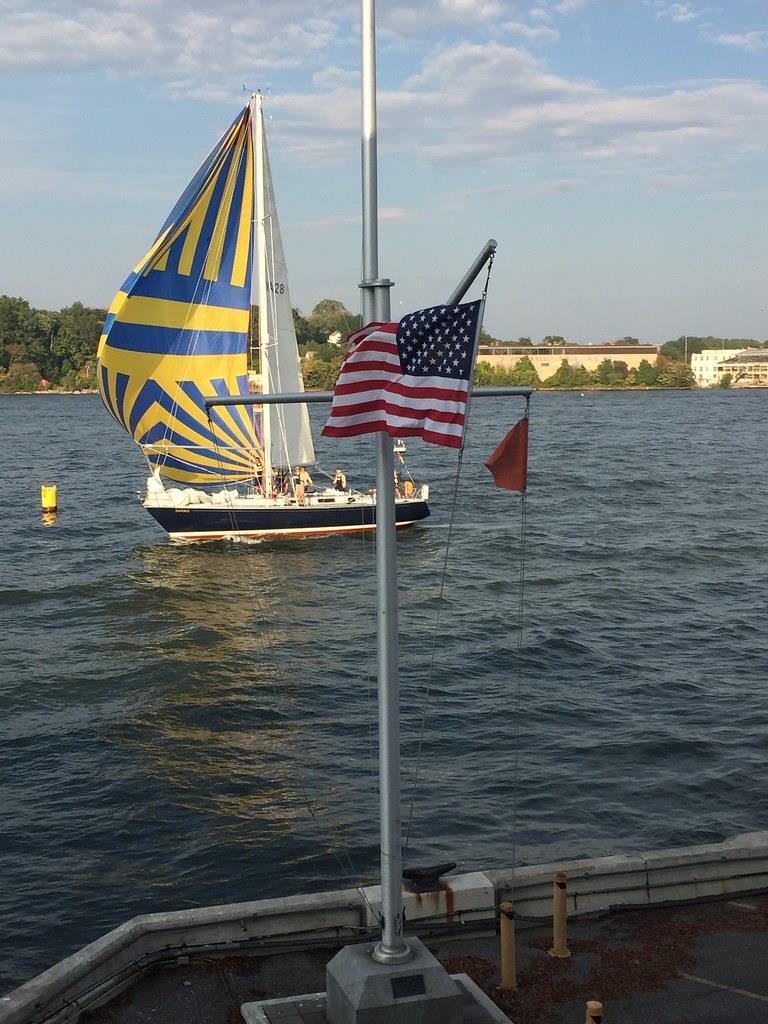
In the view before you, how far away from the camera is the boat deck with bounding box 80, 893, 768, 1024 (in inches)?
370

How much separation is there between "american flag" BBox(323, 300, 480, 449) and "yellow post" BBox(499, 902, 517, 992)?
152 inches

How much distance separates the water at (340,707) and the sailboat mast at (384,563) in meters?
7.33

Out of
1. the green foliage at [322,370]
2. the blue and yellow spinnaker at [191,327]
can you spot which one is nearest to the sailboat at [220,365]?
the blue and yellow spinnaker at [191,327]

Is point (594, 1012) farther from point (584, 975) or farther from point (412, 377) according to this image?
point (412, 377)

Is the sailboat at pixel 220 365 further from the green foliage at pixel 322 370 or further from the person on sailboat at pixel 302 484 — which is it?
the green foliage at pixel 322 370

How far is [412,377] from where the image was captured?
8812 millimetres

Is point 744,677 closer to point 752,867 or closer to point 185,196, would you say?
point 752,867

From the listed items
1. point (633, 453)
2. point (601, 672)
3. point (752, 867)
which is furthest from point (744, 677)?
point (633, 453)

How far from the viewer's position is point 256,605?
36.4 m

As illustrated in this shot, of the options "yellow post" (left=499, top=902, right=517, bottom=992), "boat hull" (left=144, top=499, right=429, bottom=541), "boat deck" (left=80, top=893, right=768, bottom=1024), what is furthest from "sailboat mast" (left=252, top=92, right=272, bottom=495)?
"yellow post" (left=499, top=902, right=517, bottom=992)

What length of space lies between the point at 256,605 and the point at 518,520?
739 inches

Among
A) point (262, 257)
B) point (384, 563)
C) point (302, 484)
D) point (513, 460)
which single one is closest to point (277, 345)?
point (262, 257)

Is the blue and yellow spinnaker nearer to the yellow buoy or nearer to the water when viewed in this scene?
the water

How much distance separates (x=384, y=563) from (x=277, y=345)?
124 ft
